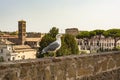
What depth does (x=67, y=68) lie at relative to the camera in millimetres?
5344

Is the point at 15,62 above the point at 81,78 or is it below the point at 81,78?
above

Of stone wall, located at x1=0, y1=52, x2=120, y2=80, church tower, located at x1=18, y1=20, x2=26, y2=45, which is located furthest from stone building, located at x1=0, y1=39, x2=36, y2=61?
stone wall, located at x1=0, y1=52, x2=120, y2=80

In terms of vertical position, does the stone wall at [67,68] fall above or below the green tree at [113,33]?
below

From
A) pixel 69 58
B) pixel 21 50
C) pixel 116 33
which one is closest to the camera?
pixel 69 58

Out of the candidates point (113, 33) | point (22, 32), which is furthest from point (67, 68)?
point (22, 32)

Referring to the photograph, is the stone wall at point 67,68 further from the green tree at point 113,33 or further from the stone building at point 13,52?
the green tree at point 113,33

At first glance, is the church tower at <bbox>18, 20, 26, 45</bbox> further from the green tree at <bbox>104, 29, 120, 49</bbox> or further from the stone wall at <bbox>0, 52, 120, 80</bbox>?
the stone wall at <bbox>0, 52, 120, 80</bbox>

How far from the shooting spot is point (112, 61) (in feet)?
22.1

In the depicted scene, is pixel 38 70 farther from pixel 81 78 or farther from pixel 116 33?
pixel 116 33

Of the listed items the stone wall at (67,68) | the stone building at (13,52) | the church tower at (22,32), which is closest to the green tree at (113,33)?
the stone building at (13,52)

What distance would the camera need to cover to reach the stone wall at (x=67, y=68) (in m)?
4.33

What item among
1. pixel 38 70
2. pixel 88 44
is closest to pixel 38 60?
pixel 38 70

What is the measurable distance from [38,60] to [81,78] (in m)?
1.13

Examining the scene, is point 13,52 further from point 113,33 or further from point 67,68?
point 67,68
